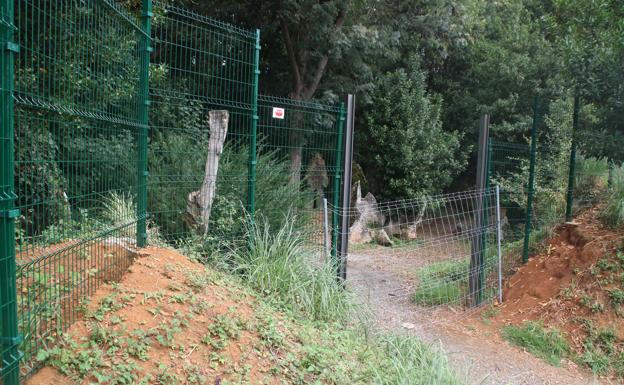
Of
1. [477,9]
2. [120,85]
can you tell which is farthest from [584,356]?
[477,9]

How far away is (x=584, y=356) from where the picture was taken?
202 inches

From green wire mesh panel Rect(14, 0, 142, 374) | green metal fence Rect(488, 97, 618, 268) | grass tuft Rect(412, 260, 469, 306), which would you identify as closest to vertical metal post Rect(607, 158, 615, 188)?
green metal fence Rect(488, 97, 618, 268)

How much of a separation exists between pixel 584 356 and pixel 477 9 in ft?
40.4

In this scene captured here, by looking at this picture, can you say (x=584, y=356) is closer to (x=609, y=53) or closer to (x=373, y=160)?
(x=609, y=53)

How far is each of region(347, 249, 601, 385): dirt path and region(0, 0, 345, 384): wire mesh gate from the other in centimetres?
117

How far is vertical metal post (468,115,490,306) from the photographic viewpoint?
20.4ft

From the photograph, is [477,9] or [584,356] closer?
[584,356]

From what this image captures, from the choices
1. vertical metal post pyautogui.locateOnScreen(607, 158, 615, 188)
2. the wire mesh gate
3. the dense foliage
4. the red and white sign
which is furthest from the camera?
the dense foliage

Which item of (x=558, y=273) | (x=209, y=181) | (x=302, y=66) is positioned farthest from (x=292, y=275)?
(x=302, y=66)

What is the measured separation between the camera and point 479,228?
621 cm

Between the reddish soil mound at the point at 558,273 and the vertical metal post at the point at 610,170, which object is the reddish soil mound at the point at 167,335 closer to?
the reddish soil mound at the point at 558,273

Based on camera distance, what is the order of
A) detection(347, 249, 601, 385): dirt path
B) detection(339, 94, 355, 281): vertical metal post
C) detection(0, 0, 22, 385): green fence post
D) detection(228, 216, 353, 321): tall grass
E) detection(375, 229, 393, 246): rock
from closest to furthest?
detection(0, 0, 22, 385): green fence post → detection(228, 216, 353, 321): tall grass → detection(347, 249, 601, 385): dirt path → detection(339, 94, 355, 281): vertical metal post → detection(375, 229, 393, 246): rock

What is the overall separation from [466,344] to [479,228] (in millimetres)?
Answer: 1519

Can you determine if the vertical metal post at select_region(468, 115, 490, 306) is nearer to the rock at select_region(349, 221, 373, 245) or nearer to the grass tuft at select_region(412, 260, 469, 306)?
the grass tuft at select_region(412, 260, 469, 306)
